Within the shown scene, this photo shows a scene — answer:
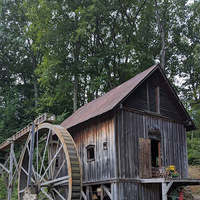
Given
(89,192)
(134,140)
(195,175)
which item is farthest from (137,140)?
(195,175)

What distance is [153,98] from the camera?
50.1 ft

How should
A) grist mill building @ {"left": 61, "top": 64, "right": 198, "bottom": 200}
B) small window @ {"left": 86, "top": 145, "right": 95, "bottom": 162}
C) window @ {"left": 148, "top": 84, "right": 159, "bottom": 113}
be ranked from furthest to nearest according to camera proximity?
window @ {"left": 148, "top": 84, "right": 159, "bottom": 113}
small window @ {"left": 86, "top": 145, "right": 95, "bottom": 162}
grist mill building @ {"left": 61, "top": 64, "right": 198, "bottom": 200}

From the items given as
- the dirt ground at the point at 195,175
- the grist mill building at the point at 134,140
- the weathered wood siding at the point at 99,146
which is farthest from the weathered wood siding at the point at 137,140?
the dirt ground at the point at 195,175

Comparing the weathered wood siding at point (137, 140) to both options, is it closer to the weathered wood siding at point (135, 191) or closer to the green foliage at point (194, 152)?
the weathered wood siding at point (135, 191)

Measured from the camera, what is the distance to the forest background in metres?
25.8

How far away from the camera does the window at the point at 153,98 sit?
1510 cm

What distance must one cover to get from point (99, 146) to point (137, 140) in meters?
1.84

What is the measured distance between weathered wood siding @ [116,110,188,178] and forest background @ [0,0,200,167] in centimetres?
656

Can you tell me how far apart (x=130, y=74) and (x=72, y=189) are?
17.7 metres

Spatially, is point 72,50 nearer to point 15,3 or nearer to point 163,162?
point 15,3

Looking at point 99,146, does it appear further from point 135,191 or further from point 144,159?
point 135,191

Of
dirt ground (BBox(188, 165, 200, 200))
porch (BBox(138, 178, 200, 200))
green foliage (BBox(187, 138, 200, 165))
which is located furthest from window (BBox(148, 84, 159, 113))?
green foliage (BBox(187, 138, 200, 165))

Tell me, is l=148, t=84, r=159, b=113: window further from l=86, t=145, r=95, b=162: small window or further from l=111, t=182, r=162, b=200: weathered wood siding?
l=111, t=182, r=162, b=200: weathered wood siding

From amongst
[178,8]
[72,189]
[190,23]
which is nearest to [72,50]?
[178,8]
